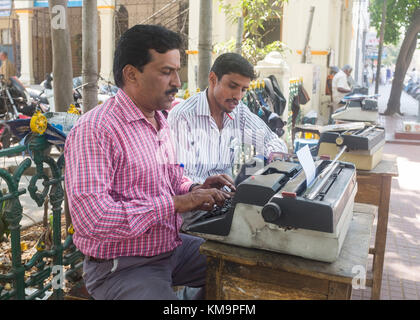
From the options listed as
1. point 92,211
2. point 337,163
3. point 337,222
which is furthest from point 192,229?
point 337,163

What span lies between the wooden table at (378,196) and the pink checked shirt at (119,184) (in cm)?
193

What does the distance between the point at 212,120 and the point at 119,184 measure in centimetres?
141

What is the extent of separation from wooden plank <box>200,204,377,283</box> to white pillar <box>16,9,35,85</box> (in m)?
18.3

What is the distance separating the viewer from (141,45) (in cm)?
184

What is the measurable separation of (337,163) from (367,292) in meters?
1.87

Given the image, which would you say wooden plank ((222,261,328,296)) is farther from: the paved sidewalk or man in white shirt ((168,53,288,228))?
the paved sidewalk

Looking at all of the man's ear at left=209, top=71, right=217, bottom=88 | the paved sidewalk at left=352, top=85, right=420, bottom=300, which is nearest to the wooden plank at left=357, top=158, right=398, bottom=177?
the paved sidewalk at left=352, top=85, right=420, bottom=300

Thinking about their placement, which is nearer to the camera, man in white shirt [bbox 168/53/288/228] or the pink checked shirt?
the pink checked shirt

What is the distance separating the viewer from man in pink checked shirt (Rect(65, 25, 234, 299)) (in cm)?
163

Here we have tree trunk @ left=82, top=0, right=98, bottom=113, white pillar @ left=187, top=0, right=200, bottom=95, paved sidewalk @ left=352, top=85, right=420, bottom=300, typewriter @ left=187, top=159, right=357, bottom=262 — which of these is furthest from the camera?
white pillar @ left=187, top=0, right=200, bottom=95

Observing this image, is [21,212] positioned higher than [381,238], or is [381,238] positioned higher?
[21,212]

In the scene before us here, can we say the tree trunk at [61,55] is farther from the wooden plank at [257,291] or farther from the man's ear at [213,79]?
the wooden plank at [257,291]

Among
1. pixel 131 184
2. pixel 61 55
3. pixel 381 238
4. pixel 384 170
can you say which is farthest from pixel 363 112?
pixel 131 184

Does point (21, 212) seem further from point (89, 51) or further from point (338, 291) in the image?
point (338, 291)
